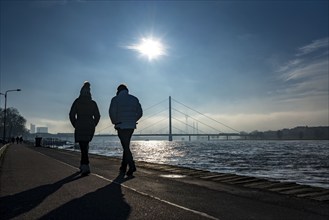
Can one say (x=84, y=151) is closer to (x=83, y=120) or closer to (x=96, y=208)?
(x=83, y=120)

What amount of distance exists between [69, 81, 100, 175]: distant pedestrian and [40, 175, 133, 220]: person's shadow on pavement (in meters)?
3.13

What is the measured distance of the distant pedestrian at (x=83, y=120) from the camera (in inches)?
367

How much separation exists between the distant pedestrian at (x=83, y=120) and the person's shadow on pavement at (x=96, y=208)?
3.13 metres

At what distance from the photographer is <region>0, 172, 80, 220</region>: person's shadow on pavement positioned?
473 centimetres

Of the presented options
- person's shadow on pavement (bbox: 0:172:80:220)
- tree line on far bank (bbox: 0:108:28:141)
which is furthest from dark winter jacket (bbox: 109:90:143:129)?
tree line on far bank (bbox: 0:108:28:141)

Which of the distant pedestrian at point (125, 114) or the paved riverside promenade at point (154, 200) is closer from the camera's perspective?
the paved riverside promenade at point (154, 200)

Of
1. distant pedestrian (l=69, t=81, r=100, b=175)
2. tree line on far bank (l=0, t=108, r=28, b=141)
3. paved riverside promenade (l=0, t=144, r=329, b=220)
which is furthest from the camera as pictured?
tree line on far bank (l=0, t=108, r=28, b=141)

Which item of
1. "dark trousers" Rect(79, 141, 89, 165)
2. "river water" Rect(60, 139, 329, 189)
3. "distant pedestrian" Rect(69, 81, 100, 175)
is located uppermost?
"distant pedestrian" Rect(69, 81, 100, 175)

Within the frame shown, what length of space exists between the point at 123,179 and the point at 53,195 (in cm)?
248

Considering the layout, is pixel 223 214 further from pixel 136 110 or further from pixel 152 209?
pixel 136 110

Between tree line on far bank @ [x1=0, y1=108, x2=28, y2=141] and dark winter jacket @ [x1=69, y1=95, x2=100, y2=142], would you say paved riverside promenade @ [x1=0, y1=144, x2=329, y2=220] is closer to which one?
dark winter jacket @ [x1=69, y1=95, x2=100, y2=142]

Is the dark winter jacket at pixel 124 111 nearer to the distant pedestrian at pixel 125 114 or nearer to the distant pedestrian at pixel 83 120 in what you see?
the distant pedestrian at pixel 125 114

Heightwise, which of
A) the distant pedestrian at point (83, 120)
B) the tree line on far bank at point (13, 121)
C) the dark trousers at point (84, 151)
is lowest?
the dark trousers at point (84, 151)

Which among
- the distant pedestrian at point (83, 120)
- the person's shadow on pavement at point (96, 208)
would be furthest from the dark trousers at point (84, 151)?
the person's shadow on pavement at point (96, 208)
